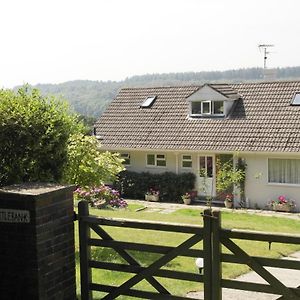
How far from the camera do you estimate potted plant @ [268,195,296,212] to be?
26109 mm

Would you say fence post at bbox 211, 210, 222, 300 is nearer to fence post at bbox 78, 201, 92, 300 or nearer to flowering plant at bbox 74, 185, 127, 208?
fence post at bbox 78, 201, 92, 300

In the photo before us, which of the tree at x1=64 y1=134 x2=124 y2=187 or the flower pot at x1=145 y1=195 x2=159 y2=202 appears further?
the flower pot at x1=145 y1=195 x2=159 y2=202

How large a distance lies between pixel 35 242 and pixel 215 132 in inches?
928

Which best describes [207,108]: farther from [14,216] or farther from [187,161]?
[14,216]

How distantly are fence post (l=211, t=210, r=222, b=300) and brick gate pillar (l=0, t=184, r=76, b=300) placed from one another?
195cm

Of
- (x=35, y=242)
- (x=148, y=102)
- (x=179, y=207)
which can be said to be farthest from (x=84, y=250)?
(x=148, y=102)

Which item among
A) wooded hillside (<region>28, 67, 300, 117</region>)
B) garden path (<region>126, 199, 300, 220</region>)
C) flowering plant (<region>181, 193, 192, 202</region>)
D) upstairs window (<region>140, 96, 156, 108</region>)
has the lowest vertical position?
garden path (<region>126, 199, 300, 220</region>)

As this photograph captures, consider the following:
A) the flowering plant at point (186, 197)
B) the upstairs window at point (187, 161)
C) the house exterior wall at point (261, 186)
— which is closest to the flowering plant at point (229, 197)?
the house exterior wall at point (261, 186)

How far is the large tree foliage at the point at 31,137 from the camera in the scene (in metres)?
8.15

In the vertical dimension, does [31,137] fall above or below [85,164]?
above

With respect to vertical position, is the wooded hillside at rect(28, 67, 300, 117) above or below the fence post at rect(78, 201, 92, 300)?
above

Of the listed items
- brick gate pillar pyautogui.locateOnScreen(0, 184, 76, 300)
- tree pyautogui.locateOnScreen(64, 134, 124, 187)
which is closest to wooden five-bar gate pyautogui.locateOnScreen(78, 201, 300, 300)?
brick gate pillar pyautogui.locateOnScreen(0, 184, 76, 300)

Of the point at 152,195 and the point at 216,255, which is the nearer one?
the point at 216,255

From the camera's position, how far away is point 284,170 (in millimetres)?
26953
